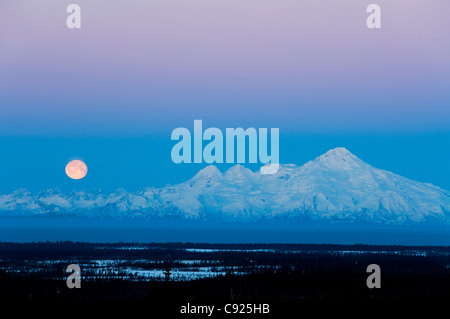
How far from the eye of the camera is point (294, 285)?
125312 mm

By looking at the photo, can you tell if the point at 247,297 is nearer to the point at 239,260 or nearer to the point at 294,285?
the point at 294,285

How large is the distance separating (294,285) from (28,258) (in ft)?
304

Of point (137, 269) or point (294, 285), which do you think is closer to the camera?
point (294, 285)
